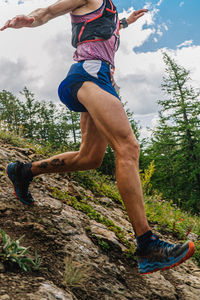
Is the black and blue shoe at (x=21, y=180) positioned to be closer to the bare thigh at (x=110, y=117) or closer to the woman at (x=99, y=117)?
the woman at (x=99, y=117)

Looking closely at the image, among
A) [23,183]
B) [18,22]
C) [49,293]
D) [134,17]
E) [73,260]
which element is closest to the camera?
[49,293]

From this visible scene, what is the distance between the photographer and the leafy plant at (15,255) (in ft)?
5.25

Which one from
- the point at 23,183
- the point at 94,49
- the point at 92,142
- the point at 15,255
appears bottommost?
the point at 15,255

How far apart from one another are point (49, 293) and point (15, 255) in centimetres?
32

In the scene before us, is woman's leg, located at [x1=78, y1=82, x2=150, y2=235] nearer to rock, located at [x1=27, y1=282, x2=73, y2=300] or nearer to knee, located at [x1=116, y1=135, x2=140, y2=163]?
knee, located at [x1=116, y1=135, x2=140, y2=163]

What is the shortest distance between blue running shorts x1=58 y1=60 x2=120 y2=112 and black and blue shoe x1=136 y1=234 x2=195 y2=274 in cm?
130

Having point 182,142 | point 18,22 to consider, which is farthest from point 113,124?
point 182,142

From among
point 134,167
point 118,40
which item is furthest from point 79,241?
point 118,40

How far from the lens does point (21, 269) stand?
5.35 feet

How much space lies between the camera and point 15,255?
1607 millimetres

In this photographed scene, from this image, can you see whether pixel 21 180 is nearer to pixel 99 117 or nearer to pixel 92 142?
pixel 92 142

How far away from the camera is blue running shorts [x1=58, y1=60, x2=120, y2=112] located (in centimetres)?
229

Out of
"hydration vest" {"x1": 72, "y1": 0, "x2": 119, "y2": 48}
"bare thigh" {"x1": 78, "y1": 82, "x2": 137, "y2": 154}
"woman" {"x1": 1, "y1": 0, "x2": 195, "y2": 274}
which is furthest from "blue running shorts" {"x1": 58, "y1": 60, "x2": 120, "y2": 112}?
"hydration vest" {"x1": 72, "y1": 0, "x2": 119, "y2": 48}

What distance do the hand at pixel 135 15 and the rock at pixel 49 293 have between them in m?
3.34
